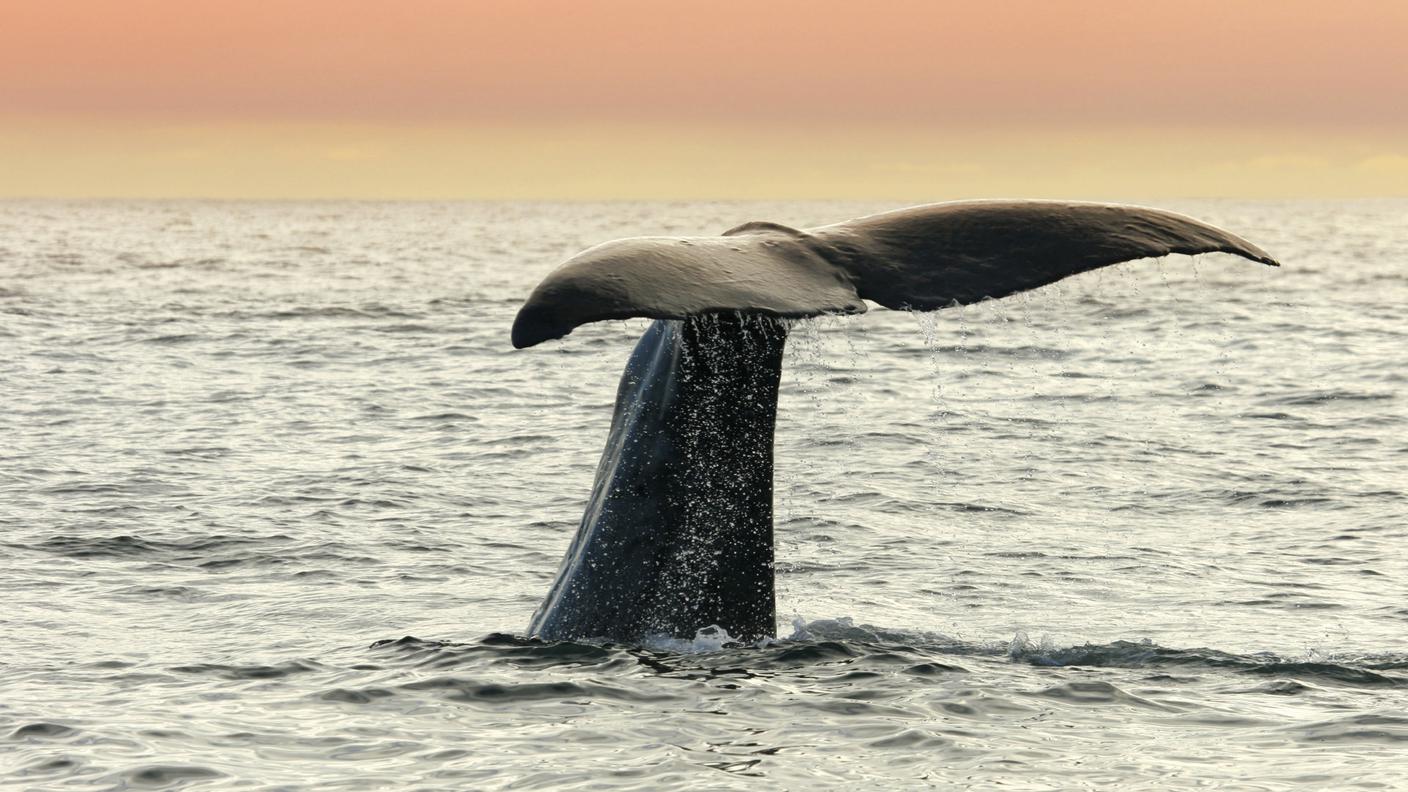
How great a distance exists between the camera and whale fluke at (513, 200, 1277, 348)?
5.09 m

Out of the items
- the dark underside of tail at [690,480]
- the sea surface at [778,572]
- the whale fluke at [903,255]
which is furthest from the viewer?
the sea surface at [778,572]

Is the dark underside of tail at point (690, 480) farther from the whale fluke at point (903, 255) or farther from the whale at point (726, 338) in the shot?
the whale fluke at point (903, 255)

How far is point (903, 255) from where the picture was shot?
19.2 feet

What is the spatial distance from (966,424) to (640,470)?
43.6ft

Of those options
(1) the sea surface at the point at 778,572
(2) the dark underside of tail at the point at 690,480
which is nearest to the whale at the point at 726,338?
(2) the dark underside of tail at the point at 690,480

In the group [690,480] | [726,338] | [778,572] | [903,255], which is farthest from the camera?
[778,572]

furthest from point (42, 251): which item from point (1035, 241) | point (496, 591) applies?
point (1035, 241)

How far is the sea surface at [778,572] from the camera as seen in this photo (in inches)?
261

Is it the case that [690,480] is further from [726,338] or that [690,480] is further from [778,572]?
[778,572]

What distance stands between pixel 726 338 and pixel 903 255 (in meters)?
0.93

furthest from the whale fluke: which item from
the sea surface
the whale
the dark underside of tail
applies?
the dark underside of tail

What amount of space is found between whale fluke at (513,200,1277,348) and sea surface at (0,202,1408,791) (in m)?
0.43

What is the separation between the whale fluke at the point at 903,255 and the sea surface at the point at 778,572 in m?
0.43

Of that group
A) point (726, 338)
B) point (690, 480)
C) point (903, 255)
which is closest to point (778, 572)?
point (690, 480)
